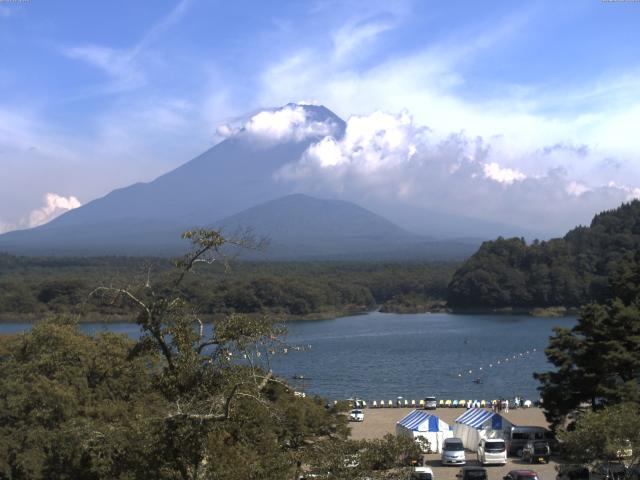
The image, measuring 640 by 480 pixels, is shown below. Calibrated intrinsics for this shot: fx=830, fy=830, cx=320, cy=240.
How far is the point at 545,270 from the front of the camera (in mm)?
58688

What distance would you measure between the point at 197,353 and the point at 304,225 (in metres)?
182

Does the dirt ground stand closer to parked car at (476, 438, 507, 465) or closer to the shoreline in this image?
parked car at (476, 438, 507, 465)

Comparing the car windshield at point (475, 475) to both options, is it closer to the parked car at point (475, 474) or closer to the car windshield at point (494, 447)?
the parked car at point (475, 474)

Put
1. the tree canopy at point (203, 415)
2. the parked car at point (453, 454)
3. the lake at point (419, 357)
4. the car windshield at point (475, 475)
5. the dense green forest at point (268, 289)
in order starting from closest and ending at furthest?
the tree canopy at point (203, 415) < the car windshield at point (475, 475) < the parked car at point (453, 454) < the lake at point (419, 357) < the dense green forest at point (268, 289)

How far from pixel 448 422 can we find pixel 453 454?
199 inches

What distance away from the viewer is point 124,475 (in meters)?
6.43

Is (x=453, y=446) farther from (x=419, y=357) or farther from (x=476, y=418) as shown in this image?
(x=419, y=357)

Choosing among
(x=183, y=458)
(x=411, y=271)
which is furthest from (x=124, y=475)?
(x=411, y=271)

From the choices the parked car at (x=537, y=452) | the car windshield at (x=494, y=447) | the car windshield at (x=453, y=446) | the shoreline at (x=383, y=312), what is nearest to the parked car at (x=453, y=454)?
the car windshield at (x=453, y=446)

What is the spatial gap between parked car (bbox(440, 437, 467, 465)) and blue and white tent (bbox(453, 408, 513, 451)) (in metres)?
1.27

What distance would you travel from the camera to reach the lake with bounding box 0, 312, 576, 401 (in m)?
26.7

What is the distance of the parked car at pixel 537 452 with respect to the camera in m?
13.4

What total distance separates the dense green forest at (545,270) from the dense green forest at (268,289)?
3.90 metres

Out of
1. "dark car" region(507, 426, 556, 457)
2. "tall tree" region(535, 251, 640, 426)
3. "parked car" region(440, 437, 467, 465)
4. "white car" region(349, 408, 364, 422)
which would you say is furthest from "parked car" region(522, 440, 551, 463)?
"white car" region(349, 408, 364, 422)
